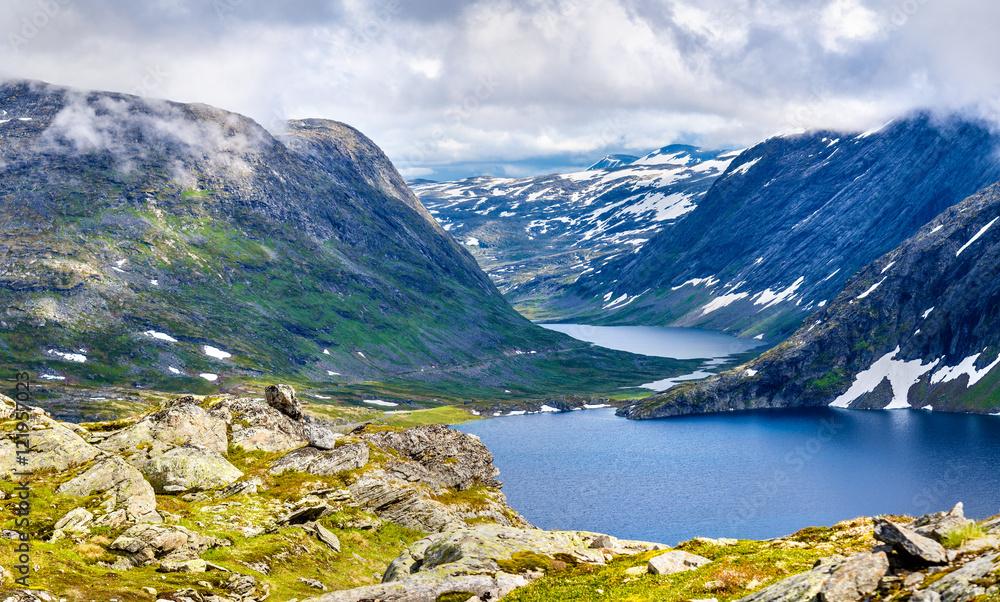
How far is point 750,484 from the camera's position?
15925cm

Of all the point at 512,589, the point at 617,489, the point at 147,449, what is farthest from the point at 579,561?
the point at 617,489

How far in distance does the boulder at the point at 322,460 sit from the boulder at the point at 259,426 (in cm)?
316

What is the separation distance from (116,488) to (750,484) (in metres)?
138

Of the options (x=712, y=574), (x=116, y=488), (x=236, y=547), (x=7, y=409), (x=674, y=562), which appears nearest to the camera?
(x=712, y=574)

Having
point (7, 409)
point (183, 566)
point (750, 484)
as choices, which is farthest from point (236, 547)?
point (750, 484)

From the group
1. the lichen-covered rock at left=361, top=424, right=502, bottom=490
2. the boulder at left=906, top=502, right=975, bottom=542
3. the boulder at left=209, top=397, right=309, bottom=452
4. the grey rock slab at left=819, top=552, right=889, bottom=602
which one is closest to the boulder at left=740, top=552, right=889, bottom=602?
the grey rock slab at left=819, top=552, right=889, bottom=602

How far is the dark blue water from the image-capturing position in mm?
132500

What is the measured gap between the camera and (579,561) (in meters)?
42.6

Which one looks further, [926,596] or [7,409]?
[7,409]

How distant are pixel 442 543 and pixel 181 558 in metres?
14.6

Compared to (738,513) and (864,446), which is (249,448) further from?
(864,446)

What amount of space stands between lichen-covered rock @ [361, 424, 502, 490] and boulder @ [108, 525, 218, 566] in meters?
35.5

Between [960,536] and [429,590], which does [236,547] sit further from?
[960,536]

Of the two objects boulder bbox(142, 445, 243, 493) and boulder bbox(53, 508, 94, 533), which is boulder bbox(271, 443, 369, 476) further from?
boulder bbox(53, 508, 94, 533)
